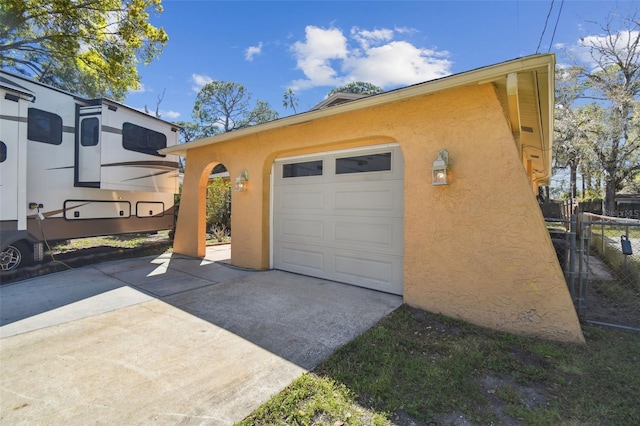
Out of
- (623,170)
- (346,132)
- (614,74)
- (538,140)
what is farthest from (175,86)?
(623,170)

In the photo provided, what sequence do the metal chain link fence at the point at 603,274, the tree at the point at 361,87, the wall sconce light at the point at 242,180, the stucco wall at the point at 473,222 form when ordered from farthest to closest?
the tree at the point at 361,87 < the wall sconce light at the point at 242,180 < the metal chain link fence at the point at 603,274 < the stucco wall at the point at 473,222

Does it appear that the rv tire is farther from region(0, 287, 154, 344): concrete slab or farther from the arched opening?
the arched opening

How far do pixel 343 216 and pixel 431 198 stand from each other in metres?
1.76

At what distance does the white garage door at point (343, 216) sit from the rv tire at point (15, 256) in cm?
517

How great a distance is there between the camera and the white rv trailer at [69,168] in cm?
543

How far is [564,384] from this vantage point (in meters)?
2.52

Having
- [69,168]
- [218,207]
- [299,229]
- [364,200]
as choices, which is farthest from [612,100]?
[69,168]

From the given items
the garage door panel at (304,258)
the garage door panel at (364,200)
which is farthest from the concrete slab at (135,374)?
the garage door panel at (364,200)

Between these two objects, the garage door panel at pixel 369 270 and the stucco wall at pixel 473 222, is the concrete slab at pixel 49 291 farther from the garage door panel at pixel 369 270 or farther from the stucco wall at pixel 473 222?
the stucco wall at pixel 473 222

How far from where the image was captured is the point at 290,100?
34.5 meters

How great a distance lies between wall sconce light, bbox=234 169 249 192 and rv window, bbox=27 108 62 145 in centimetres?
406

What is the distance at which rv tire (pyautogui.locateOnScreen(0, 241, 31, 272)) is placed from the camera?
5.81 metres

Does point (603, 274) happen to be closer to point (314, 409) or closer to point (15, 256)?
point (314, 409)

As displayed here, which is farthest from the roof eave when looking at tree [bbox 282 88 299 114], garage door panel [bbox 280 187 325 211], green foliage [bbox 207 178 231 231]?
tree [bbox 282 88 299 114]
